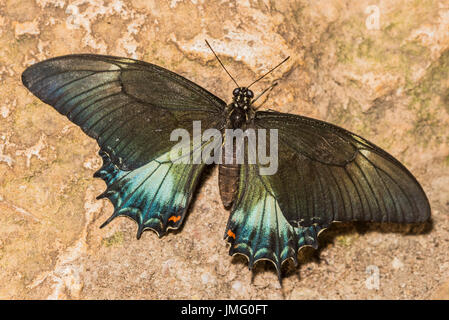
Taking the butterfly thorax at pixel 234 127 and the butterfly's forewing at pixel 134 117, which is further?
the butterfly thorax at pixel 234 127

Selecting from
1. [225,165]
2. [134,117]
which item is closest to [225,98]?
[225,165]

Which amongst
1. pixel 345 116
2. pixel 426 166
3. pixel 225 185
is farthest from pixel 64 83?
pixel 426 166

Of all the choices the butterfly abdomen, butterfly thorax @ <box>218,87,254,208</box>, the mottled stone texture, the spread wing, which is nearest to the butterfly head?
butterfly thorax @ <box>218,87,254,208</box>

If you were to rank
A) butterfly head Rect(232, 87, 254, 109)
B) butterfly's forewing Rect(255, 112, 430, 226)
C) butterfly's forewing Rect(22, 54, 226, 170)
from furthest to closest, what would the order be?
butterfly head Rect(232, 87, 254, 109)
butterfly's forewing Rect(22, 54, 226, 170)
butterfly's forewing Rect(255, 112, 430, 226)

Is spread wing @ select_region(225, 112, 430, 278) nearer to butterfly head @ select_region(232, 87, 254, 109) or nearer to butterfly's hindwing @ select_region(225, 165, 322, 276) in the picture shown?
butterfly's hindwing @ select_region(225, 165, 322, 276)

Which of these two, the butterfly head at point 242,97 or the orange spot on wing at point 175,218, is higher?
the butterfly head at point 242,97

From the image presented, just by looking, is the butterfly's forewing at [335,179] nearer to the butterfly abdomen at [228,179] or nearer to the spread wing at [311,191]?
the spread wing at [311,191]

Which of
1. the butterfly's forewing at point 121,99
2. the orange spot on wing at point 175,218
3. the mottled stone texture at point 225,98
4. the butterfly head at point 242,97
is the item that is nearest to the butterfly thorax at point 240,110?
the butterfly head at point 242,97

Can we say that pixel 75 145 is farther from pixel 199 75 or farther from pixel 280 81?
pixel 280 81
